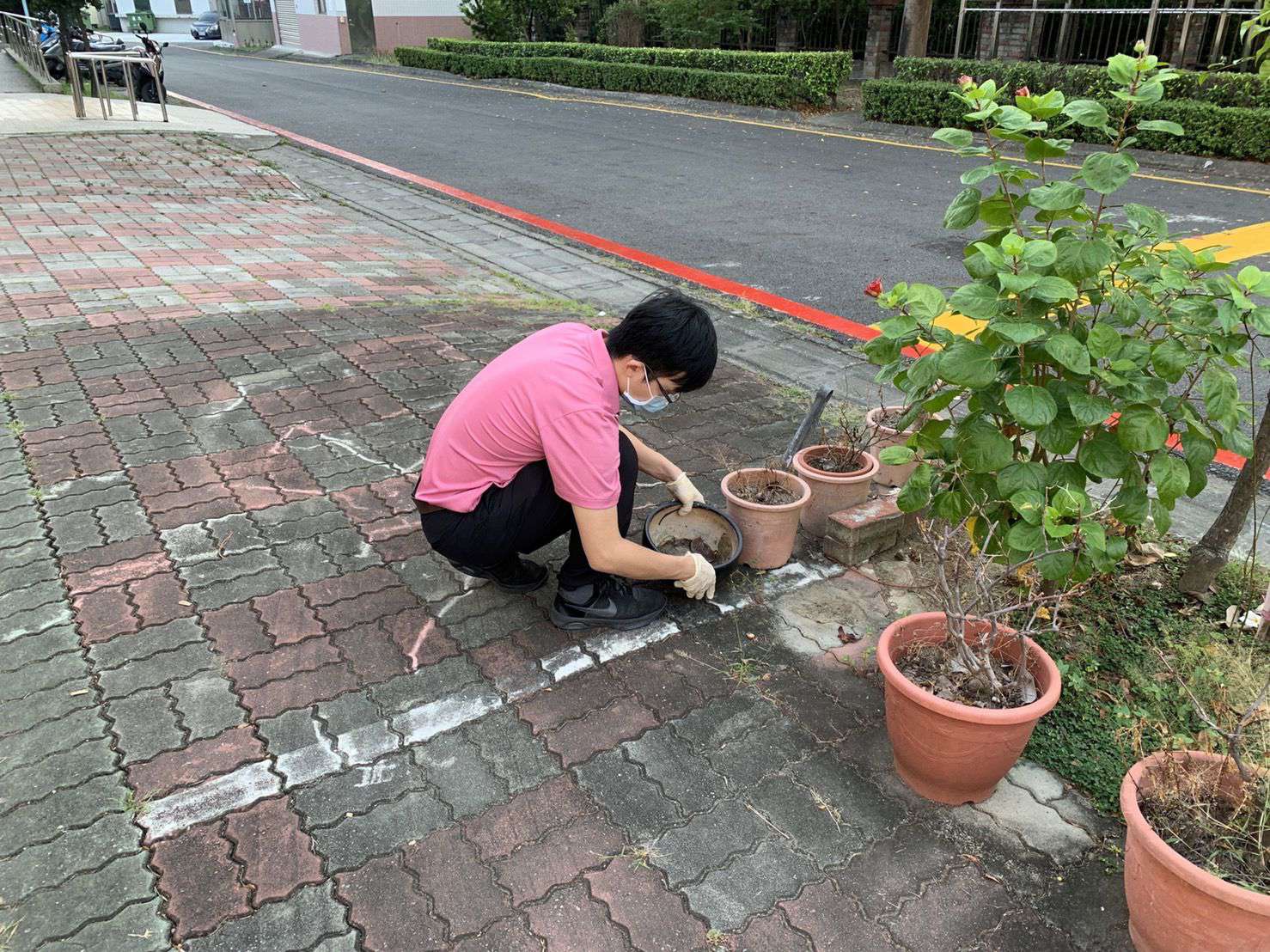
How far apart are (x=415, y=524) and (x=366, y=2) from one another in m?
34.0

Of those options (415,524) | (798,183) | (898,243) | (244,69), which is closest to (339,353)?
(415,524)

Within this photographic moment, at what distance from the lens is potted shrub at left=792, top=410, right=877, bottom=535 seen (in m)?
3.28

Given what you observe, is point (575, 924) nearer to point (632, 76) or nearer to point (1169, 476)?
point (1169, 476)

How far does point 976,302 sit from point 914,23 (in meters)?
17.1

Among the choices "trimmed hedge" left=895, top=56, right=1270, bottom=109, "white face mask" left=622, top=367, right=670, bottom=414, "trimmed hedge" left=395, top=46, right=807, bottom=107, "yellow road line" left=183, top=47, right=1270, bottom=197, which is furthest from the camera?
"trimmed hedge" left=395, top=46, right=807, bottom=107

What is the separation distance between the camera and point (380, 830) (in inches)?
83.1

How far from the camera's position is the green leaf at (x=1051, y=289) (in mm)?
1986

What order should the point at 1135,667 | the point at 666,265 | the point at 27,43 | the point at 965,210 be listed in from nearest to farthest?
the point at 965,210
the point at 1135,667
the point at 666,265
the point at 27,43

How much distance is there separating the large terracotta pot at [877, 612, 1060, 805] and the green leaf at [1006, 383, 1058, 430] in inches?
21.5

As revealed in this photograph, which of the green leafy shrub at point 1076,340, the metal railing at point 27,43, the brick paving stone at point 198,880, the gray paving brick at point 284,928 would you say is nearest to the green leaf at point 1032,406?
the green leafy shrub at point 1076,340

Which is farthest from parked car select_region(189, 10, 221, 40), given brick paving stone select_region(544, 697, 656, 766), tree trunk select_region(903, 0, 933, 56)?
brick paving stone select_region(544, 697, 656, 766)

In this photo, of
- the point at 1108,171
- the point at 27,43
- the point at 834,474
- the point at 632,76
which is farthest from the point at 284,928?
the point at 27,43

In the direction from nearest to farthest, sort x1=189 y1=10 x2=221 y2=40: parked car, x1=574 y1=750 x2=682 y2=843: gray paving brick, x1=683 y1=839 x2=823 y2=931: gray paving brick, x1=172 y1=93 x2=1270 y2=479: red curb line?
x1=683 y1=839 x2=823 y2=931: gray paving brick < x1=574 y1=750 x2=682 y2=843: gray paving brick < x1=172 y1=93 x2=1270 y2=479: red curb line < x1=189 y1=10 x2=221 y2=40: parked car

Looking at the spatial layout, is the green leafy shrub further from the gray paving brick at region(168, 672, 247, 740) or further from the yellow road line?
the yellow road line
